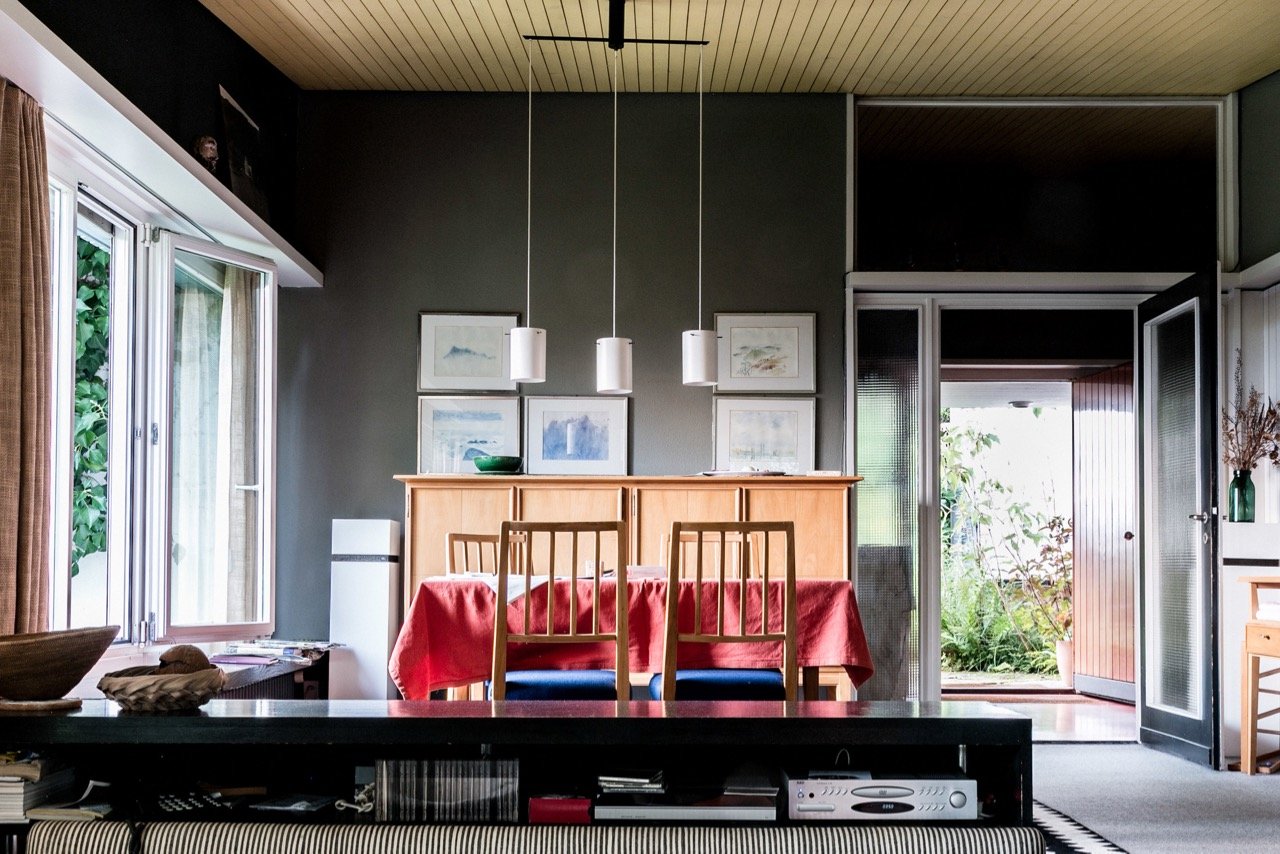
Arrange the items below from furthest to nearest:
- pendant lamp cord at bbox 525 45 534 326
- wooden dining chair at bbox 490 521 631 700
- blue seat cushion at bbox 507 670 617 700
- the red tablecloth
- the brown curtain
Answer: pendant lamp cord at bbox 525 45 534 326
the red tablecloth
blue seat cushion at bbox 507 670 617 700
wooden dining chair at bbox 490 521 631 700
the brown curtain

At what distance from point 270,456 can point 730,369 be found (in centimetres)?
234

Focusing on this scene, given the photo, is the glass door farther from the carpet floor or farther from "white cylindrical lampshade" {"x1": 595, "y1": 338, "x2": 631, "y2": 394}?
the carpet floor

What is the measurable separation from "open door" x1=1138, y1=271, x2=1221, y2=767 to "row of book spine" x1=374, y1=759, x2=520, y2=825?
3.91 m

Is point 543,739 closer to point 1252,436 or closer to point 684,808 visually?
point 684,808

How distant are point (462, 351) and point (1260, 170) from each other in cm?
412

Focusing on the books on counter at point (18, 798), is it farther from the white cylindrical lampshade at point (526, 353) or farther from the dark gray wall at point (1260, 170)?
the dark gray wall at point (1260, 170)

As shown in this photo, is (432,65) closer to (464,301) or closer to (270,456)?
(464,301)

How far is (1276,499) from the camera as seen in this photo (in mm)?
5703

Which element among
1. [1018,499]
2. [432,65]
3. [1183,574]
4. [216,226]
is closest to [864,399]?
[1183,574]

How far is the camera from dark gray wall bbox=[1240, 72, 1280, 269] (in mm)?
5852

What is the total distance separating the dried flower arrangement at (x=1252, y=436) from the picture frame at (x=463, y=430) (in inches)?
138

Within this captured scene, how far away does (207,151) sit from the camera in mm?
4977

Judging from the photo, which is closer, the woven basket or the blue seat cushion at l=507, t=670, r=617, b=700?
the woven basket

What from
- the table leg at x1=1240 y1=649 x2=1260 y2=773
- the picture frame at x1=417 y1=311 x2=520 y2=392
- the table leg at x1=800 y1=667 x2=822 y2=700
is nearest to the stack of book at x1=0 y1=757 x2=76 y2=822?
the table leg at x1=800 y1=667 x2=822 y2=700
